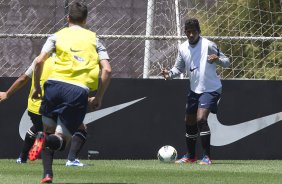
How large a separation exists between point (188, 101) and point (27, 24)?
3.54m

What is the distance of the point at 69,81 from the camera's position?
8.86m

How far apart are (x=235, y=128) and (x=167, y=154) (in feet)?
5.88

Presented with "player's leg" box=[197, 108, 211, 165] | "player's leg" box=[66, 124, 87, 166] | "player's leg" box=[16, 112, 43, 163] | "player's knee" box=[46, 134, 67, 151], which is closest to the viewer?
"player's knee" box=[46, 134, 67, 151]

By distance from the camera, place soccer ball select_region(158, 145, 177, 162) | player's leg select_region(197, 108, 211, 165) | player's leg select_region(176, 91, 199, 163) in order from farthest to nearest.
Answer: player's leg select_region(176, 91, 199, 163)
soccer ball select_region(158, 145, 177, 162)
player's leg select_region(197, 108, 211, 165)

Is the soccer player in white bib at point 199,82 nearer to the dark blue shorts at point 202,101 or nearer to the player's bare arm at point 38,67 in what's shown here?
the dark blue shorts at point 202,101

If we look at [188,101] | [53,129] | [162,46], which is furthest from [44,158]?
[162,46]

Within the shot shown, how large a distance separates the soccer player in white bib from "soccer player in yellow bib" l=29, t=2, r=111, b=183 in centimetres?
421

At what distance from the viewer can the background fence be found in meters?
15.3

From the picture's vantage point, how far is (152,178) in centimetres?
1005

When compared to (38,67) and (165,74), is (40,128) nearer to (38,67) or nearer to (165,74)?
(165,74)

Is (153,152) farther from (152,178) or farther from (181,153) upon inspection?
(152,178)

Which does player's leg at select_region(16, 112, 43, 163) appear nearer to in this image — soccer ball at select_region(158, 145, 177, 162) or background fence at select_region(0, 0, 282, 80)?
soccer ball at select_region(158, 145, 177, 162)

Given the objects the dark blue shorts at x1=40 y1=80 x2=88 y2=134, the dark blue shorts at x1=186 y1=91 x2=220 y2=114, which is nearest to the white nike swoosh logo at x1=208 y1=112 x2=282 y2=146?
the dark blue shorts at x1=186 y1=91 x2=220 y2=114

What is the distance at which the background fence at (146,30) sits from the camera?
50.1 ft
